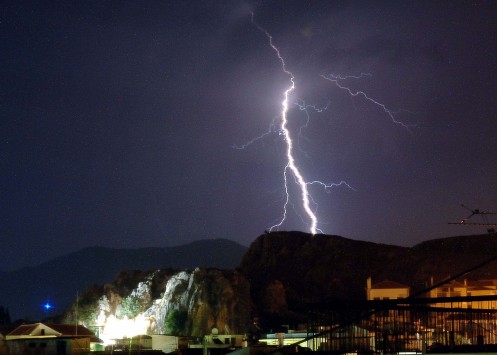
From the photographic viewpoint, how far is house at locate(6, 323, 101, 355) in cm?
4353

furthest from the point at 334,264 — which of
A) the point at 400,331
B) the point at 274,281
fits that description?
the point at 400,331

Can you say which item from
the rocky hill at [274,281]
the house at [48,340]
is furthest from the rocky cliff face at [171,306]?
the house at [48,340]

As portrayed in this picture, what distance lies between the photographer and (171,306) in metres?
61.1

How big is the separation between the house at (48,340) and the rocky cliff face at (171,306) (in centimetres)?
964

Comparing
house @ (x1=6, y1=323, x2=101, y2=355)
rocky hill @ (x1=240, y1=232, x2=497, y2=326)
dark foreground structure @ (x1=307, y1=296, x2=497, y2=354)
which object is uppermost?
rocky hill @ (x1=240, y1=232, x2=497, y2=326)

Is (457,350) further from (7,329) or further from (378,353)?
(7,329)

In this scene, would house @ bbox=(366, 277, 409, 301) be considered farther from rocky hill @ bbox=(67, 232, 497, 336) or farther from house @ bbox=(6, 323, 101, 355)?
house @ bbox=(6, 323, 101, 355)

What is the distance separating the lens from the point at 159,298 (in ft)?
210

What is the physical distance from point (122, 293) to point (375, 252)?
31.8 m


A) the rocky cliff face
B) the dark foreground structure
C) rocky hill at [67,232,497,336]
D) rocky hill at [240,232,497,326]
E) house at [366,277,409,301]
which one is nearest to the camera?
the dark foreground structure

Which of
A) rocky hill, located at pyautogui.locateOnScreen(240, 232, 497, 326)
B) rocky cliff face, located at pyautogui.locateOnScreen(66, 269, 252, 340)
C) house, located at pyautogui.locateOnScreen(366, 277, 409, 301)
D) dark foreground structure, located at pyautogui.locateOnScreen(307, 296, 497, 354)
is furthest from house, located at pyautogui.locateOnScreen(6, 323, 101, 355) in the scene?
dark foreground structure, located at pyautogui.locateOnScreen(307, 296, 497, 354)

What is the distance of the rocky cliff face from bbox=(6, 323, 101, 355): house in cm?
964

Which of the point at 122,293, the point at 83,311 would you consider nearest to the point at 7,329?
the point at 83,311

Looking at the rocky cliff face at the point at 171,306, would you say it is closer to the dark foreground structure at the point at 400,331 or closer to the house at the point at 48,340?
the house at the point at 48,340
